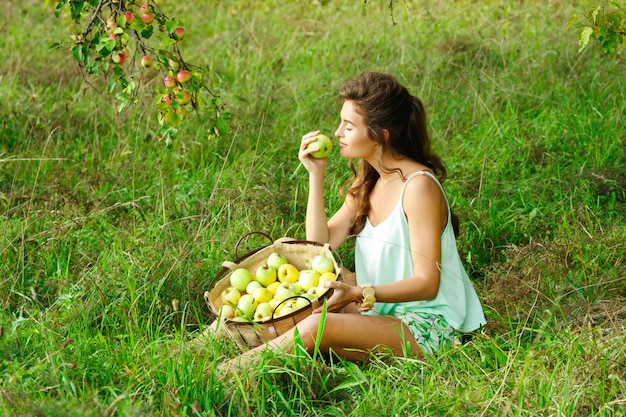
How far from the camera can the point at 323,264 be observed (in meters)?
3.12

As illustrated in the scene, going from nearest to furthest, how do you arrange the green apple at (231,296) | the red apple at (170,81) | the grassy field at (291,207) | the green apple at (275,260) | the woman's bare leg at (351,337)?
the grassy field at (291,207) → the woman's bare leg at (351,337) → the red apple at (170,81) → the green apple at (231,296) → the green apple at (275,260)

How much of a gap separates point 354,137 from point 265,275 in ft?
2.13

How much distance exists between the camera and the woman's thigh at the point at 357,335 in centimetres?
286

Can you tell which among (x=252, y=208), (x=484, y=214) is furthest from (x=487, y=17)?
(x=252, y=208)

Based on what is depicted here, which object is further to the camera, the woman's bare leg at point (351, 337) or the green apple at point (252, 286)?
the green apple at point (252, 286)

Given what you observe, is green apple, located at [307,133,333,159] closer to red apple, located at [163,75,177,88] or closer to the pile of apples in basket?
the pile of apples in basket

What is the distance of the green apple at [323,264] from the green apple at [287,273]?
114 millimetres

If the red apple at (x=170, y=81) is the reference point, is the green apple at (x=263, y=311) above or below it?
below

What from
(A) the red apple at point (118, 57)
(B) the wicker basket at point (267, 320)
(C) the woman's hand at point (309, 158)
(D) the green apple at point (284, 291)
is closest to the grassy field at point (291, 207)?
(B) the wicker basket at point (267, 320)

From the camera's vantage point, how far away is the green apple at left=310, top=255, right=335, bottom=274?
312 cm

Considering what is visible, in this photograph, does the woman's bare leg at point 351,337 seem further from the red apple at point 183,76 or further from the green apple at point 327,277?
the red apple at point 183,76

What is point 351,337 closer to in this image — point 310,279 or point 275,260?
point 310,279

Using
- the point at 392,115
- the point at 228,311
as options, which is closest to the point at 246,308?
the point at 228,311

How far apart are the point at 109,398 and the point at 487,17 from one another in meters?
4.58
